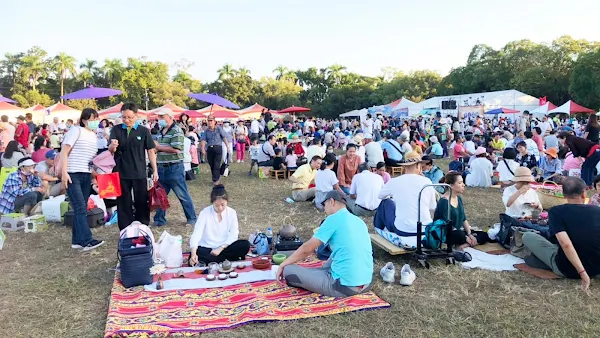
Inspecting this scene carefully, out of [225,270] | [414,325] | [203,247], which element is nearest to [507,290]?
[414,325]

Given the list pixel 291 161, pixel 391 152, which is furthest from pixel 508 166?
pixel 291 161

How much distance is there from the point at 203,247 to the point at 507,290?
10.5 feet

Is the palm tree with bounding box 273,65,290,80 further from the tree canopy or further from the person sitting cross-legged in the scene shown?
the person sitting cross-legged

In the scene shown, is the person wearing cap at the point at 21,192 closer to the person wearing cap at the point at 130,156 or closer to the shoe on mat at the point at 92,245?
the shoe on mat at the point at 92,245

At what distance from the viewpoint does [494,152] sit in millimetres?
12562

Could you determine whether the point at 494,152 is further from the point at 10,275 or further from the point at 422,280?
the point at 10,275

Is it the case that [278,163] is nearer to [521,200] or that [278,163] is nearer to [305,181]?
[305,181]

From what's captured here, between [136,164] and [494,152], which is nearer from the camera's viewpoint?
[136,164]

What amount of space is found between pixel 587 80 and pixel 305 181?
3282cm

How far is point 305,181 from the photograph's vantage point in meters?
9.02

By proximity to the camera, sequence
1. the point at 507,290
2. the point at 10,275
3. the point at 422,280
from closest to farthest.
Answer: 1. the point at 507,290
2. the point at 422,280
3. the point at 10,275

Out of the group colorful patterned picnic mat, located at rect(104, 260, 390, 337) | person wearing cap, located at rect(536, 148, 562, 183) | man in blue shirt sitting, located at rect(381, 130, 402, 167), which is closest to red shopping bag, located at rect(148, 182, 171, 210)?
colorful patterned picnic mat, located at rect(104, 260, 390, 337)

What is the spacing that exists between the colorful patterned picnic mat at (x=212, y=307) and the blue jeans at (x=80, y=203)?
1545 mm

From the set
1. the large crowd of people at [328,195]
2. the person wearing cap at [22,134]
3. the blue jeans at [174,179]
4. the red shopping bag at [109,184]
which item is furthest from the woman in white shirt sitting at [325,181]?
the person wearing cap at [22,134]
